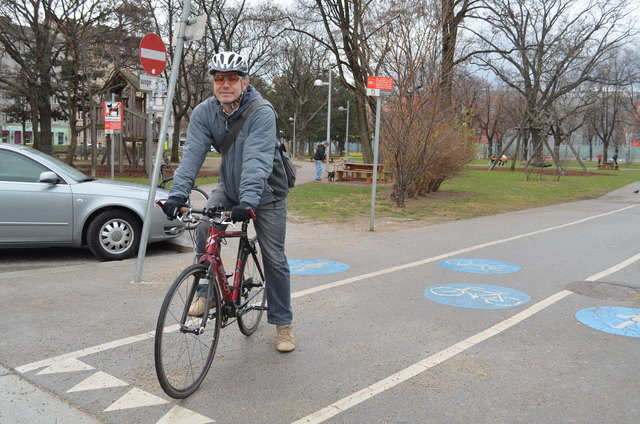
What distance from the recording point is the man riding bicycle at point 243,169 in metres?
3.51

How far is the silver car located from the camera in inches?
272

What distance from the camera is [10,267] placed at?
6957mm

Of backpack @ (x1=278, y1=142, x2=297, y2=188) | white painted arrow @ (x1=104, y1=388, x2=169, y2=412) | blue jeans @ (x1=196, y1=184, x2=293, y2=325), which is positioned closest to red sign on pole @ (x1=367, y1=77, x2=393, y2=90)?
backpack @ (x1=278, y1=142, x2=297, y2=188)

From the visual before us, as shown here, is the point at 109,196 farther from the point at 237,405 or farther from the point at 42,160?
the point at 237,405

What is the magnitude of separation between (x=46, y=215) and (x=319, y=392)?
5.05 metres

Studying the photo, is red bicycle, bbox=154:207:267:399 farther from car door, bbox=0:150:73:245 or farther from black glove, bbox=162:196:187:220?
car door, bbox=0:150:73:245

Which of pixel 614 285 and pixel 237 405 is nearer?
Answer: pixel 237 405

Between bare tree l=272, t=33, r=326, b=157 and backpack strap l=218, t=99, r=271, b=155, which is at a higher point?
bare tree l=272, t=33, r=326, b=157

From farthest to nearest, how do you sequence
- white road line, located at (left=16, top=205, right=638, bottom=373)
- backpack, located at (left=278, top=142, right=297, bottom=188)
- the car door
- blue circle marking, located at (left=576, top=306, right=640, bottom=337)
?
the car door → blue circle marking, located at (left=576, top=306, right=640, bottom=337) → backpack, located at (left=278, top=142, right=297, bottom=188) → white road line, located at (left=16, top=205, right=638, bottom=373)

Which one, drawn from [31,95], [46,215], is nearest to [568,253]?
[46,215]

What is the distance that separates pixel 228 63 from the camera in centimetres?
357

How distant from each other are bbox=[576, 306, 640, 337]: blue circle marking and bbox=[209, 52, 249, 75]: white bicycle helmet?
3.63 meters

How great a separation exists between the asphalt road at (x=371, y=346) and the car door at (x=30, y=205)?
0.83m

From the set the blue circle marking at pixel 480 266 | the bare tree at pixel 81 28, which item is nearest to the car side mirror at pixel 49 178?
the blue circle marking at pixel 480 266
